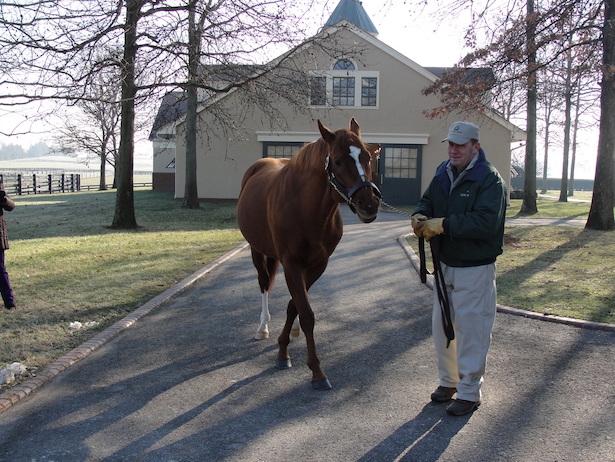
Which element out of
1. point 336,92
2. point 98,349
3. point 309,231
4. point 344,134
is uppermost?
point 336,92

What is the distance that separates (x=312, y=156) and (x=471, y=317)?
1.80 m

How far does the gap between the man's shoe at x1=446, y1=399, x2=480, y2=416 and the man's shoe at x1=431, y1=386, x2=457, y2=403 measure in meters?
0.18

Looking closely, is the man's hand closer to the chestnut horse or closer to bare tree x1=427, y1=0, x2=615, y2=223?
the chestnut horse

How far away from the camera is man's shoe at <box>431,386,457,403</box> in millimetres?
4391

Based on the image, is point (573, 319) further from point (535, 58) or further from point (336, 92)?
point (336, 92)

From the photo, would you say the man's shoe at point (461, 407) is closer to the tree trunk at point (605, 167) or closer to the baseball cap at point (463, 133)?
the baseball cap at point (463, 133)

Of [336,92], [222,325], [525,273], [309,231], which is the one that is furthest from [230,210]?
[309,231]

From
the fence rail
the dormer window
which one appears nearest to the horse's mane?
the dormer window

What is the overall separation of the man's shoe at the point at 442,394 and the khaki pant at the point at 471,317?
0.19 m

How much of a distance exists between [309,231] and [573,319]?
361 cm

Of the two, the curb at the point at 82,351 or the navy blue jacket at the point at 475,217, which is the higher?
the navy blue jacket at the point at 475,217

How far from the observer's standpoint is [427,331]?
6355mm

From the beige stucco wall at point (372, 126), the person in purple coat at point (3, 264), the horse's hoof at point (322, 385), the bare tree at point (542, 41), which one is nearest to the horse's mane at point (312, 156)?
the horse's hoof at point (322, 385)

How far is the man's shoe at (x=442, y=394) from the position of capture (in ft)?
14.4
